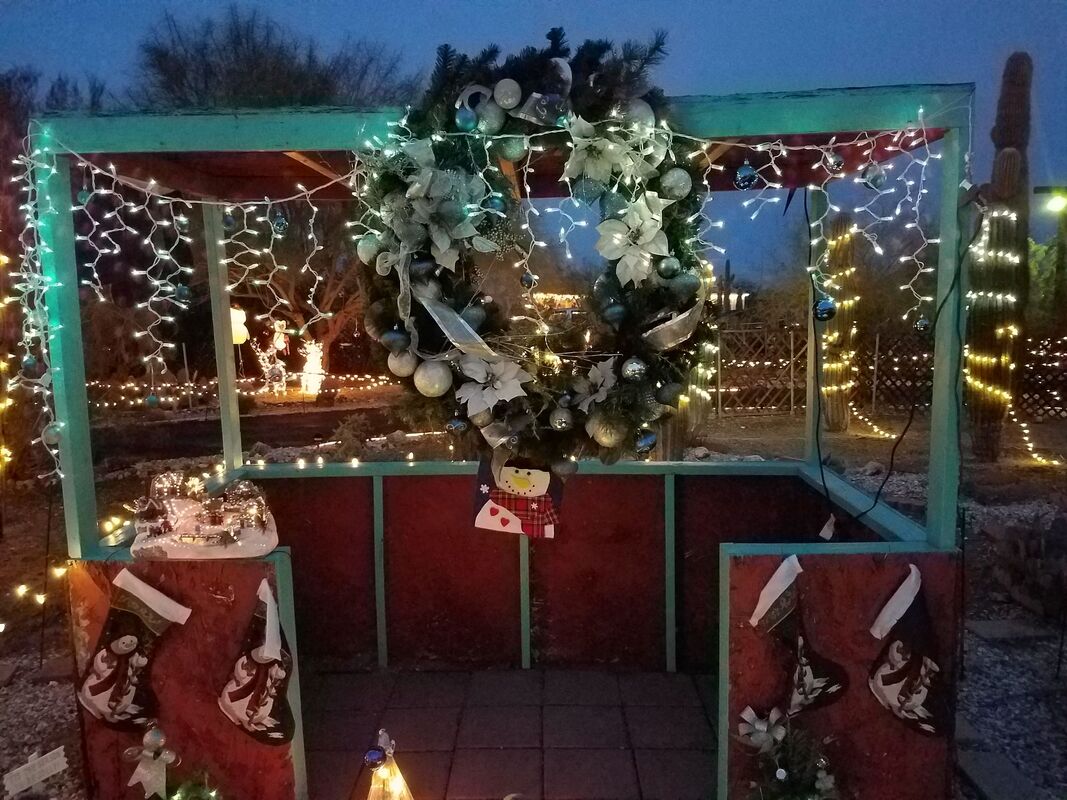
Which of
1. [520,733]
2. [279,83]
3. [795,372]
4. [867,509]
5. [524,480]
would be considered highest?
[279,83]

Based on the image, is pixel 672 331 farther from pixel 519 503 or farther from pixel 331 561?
pixel 331 561

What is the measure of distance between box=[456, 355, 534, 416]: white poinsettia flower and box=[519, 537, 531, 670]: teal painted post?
134cm

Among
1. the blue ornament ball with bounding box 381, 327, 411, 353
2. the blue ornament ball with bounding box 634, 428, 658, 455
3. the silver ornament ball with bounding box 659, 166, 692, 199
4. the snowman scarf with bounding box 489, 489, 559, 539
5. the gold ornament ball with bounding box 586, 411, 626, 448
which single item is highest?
the silver ornament ball with bounding box 659, 166, 692, 199

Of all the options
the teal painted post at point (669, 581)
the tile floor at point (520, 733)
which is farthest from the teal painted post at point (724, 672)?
the teal painted post at point (669, 581)

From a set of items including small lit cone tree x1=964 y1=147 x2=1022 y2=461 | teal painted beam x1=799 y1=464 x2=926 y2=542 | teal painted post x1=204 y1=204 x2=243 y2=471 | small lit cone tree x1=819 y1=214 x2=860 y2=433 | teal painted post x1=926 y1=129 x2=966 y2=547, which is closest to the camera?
teal painted post x1=926 y1=129 x2=966 y2=547

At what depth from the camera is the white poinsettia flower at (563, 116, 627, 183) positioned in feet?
7.61

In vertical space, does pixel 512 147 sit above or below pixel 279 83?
below

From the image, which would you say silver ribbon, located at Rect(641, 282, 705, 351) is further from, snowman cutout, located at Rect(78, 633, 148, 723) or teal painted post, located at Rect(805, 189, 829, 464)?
snowman cutout, located at Rect(78, 633, 148, 723)

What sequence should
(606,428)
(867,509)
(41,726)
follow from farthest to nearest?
(41,726), (867,509), (606,428)

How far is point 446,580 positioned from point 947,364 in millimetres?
2374

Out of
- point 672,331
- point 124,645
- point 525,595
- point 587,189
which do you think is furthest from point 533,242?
point 124,645

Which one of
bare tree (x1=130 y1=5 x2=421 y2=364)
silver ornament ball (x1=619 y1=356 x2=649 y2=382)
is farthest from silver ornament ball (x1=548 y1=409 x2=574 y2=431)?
bare tree (x1=130 y1=5 x2=421 y2=364)

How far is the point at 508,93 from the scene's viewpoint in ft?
7.59

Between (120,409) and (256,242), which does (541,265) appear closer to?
(256,242)
